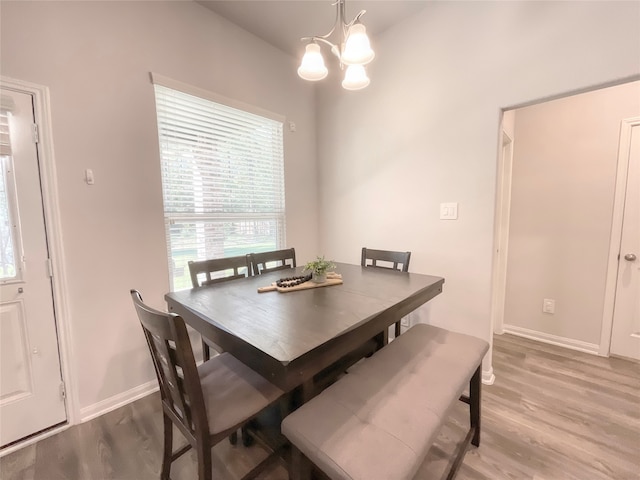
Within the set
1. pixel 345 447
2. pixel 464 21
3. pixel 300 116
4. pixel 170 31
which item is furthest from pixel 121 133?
pixel 464 21

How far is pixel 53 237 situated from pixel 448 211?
269 centimetres

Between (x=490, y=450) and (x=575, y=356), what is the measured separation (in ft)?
5.35

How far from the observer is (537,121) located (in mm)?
2604

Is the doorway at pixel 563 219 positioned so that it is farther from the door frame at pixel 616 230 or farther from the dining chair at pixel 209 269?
the dining chair at pixel 209 269

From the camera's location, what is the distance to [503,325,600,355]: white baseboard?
2.45 metres

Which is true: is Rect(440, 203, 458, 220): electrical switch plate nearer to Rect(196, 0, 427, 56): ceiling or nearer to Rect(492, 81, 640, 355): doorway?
Rect(492, 81, 640, 355): doorway

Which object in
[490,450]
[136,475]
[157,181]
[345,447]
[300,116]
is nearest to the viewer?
[345,447]

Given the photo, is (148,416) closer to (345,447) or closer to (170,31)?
(345,447)

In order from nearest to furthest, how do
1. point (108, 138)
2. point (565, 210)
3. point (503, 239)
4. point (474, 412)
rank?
point (474, 412) < point (108, 138) < point (565, 210) < point (503, 239)

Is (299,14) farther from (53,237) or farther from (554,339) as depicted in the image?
(554,339)

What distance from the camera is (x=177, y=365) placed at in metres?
0.98

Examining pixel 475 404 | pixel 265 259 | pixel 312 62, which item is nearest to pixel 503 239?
pixel 475 404

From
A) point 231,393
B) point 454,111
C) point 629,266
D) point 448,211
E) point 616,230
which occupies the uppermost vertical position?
point 454,111

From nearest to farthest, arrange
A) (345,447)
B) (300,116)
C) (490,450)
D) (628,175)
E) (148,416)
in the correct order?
1. (345,447)
2. (490,450)
3. (148,416)
4. (628,175)
5. (300,116)
